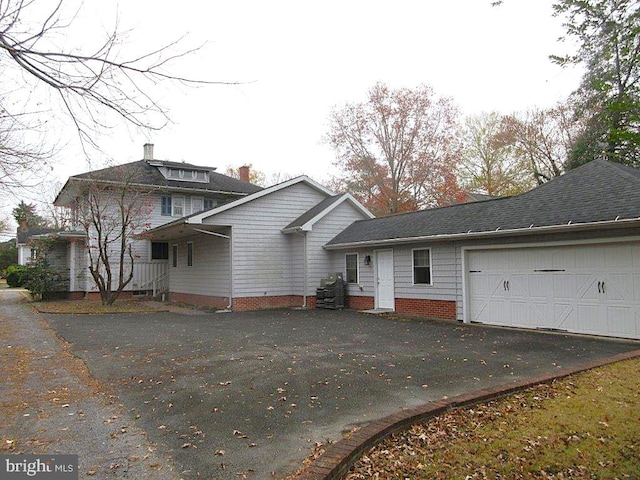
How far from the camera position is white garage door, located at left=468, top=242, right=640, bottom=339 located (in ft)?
30.7

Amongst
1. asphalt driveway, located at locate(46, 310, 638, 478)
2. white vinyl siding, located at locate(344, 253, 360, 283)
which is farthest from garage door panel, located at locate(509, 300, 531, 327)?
white vinyl siding, located at locate(344, 253, 360, 283)

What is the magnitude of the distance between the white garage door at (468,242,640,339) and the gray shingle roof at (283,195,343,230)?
23.2ft

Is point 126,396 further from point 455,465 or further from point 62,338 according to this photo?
point 62,338

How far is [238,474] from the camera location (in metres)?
3.49

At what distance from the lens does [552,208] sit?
1103 cm

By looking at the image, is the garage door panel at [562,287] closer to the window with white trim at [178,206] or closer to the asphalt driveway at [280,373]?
the asphalt driveway at [280,373]

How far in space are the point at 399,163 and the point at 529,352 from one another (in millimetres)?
24813

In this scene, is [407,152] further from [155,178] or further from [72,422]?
[72,422]

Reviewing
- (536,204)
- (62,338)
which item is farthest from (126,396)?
(536,204)

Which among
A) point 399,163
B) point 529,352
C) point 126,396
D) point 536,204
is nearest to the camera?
point 126,396

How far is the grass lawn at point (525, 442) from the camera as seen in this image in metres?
3.55

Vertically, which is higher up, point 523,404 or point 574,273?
point 574,273

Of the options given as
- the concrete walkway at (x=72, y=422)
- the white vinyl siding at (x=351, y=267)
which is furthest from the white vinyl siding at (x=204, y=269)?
the concrete walkway at (x=72, y=422)

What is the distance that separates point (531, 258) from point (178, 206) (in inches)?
699
